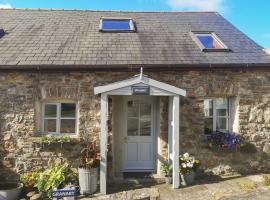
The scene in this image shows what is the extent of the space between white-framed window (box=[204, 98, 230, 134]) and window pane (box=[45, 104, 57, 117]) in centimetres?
448

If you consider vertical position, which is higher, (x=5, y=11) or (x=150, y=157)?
(x=5, y=11)

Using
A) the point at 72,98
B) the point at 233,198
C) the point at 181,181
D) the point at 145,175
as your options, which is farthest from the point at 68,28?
the point at 233,198

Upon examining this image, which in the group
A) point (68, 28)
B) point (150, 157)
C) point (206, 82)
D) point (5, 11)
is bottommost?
point (150, 157)

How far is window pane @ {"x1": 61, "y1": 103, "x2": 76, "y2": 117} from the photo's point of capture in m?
8.25

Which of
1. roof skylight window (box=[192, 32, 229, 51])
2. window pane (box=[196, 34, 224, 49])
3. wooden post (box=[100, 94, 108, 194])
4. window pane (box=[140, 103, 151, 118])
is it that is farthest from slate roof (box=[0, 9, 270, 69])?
wooden post (box=[100, 94, 108, 194])

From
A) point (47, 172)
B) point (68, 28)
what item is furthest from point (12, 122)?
point (68, 28)

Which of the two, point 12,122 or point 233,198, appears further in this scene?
point 12,122

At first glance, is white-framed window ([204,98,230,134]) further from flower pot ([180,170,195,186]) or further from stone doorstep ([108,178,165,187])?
stone doorstep ([108,178,165,187])

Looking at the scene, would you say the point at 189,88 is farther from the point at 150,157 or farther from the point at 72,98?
the point at 72,98

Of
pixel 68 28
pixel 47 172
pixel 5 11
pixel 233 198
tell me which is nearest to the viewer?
pixel 233 198

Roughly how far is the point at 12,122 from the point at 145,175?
13.4 feet

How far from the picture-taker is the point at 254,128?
8555 mm

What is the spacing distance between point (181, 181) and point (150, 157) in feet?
4.59

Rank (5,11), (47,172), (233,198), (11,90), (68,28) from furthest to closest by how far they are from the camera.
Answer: (5,11)
(68,28)
(11,90)
(47,172)
(233,198)
